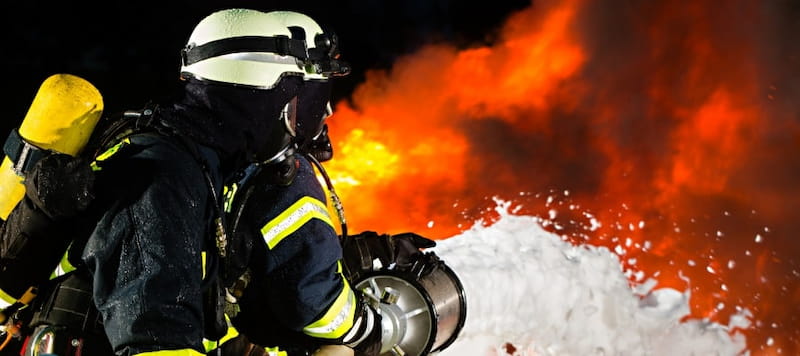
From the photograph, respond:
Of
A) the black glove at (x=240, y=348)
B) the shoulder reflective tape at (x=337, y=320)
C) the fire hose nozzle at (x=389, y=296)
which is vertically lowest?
the black glove at (x=240, y=348)

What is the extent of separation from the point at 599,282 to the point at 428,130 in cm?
385

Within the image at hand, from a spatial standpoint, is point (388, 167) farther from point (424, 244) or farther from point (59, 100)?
point (59, 100)

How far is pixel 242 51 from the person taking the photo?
84.2 inches

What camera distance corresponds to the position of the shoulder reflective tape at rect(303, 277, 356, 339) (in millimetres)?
2688

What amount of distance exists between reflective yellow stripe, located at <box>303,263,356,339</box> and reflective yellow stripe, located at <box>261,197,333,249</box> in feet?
1.37

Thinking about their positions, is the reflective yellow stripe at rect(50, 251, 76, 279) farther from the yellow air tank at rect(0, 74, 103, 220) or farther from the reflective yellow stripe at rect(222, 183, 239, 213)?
the reflective yellow stripe at rect(222, 183, 239, 213)

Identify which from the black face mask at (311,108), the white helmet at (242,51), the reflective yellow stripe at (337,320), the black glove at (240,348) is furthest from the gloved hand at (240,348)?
the white helmet at (242,51)

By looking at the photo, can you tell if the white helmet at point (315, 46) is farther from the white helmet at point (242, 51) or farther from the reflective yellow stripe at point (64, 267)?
the reflective yellow stripe at point (64, 267)

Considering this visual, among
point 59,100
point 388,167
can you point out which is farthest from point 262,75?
point 388,167

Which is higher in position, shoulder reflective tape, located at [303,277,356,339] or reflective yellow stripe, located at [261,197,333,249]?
reflective yellow stripe, located at [261,197,333,249]

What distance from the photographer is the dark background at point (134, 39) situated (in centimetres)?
982

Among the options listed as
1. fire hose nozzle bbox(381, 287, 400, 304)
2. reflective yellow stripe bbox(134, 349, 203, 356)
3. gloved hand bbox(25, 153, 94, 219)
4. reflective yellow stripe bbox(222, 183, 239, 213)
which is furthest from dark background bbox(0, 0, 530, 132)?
reflective yellow stripe bbox(134, 349, 203, 356)

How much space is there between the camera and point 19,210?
1.77 metres

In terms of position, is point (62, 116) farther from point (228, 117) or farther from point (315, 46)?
point (315, 46)
